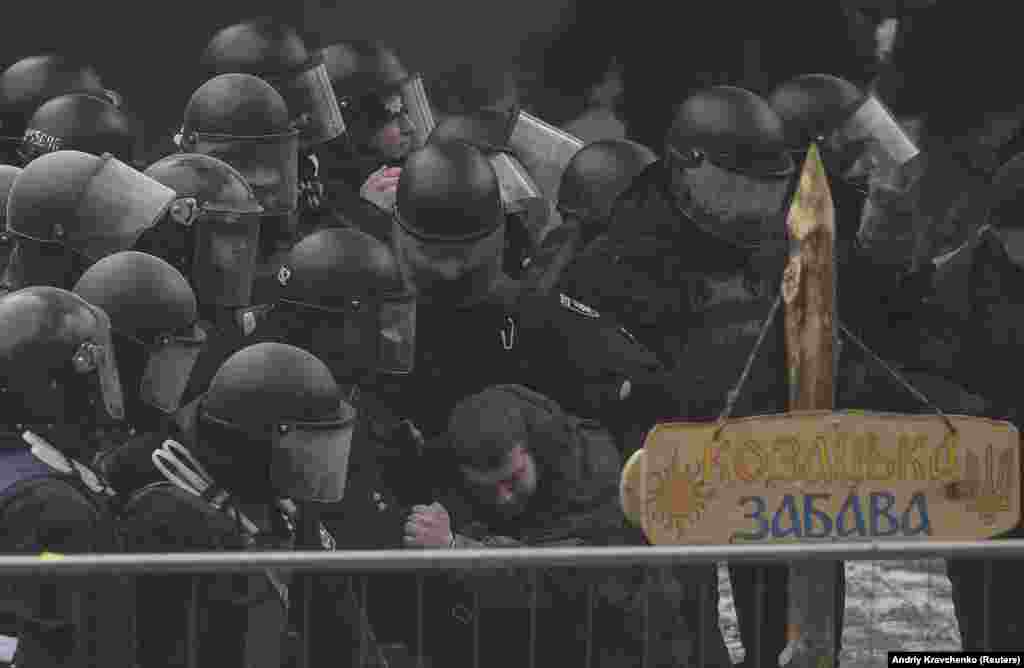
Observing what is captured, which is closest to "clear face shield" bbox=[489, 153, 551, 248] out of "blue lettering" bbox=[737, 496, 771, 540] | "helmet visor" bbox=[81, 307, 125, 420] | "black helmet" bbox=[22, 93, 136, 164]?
"black helmet" bbox=[22, 93, 136, 164]

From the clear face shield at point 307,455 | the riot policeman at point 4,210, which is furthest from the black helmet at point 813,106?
the riot policeman at point 4,210

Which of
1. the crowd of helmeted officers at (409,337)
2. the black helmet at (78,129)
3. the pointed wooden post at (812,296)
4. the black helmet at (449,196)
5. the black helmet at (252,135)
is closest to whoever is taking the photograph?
the crowd of helmeted officers at (409,337)

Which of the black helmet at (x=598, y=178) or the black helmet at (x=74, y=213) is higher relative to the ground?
the black helmet at (x=598, y=178)

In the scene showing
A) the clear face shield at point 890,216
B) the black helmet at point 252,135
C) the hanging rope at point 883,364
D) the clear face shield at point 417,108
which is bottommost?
the hanging rope at point 883,364

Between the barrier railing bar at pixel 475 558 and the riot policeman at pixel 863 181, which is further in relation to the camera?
the riot policeman at pixel 863 181

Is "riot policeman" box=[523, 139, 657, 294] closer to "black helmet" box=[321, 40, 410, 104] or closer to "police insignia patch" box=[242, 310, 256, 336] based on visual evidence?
"black helmet" box=[321, 40, 410, 104]

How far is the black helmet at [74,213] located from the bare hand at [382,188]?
1043 mm

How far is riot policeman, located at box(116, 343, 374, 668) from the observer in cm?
513

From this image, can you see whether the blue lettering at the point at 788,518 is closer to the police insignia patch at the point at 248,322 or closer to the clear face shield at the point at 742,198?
the clear face shield at the point at 742,198

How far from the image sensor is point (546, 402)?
6.11m

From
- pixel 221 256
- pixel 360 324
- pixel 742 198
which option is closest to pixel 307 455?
pixel 360 324

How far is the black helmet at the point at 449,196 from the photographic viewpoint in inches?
256

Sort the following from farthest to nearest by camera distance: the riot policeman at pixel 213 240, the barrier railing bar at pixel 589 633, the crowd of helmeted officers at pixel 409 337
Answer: the riot policeman at pixel 213 240
the crowd of helmeted officers at pixel 409 337
the barrier railing bar at pixel 589 633

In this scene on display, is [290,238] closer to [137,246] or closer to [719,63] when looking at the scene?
[137,246]
